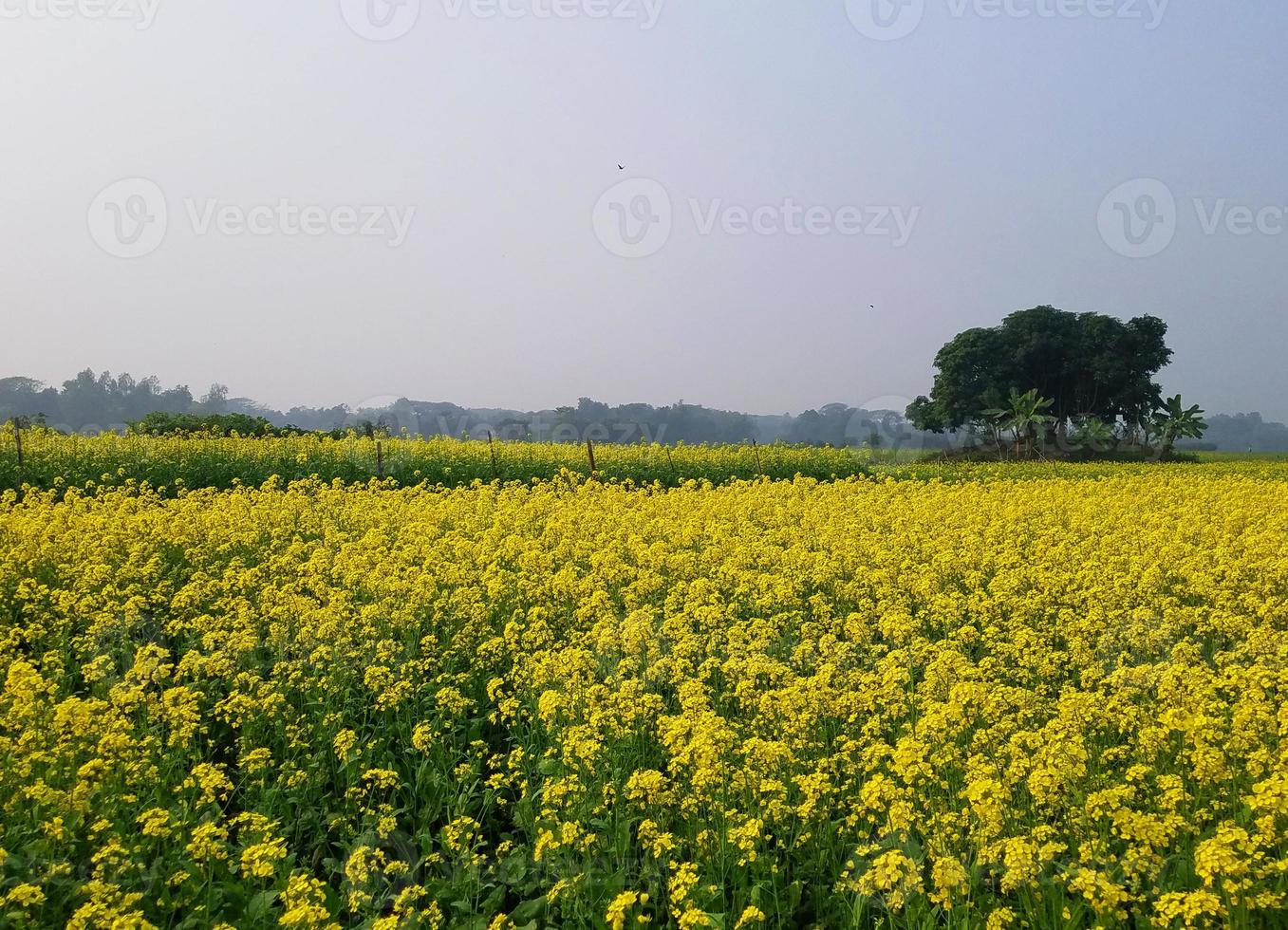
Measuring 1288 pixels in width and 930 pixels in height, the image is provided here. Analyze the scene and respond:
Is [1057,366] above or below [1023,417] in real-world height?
above

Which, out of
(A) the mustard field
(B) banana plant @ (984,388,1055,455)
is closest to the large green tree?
(B) banana plant @ (984,388,1055,455)

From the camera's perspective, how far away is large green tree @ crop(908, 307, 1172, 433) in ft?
204

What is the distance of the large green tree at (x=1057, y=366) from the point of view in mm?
62188

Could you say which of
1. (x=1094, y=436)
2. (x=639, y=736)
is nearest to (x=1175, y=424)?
(x=1094, y=436)

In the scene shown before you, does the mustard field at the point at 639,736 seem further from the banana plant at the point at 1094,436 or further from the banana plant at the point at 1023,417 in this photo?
the banana plant at the point at 1094,436

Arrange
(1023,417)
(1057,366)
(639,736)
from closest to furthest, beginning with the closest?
1. (639,736)
2. (1023,417)
3. (1057,366)

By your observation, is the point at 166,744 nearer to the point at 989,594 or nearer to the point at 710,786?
the point at 710,786

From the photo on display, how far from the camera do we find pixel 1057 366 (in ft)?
214

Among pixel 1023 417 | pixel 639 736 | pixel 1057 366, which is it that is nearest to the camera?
pixel 639 736

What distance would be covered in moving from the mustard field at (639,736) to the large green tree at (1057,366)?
57.7 m

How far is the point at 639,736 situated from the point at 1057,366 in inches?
2695

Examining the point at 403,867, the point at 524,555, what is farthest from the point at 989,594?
the point at 403,867

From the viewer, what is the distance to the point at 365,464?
21.0 metres

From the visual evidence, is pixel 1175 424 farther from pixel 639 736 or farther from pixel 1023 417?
pixel 639 736
